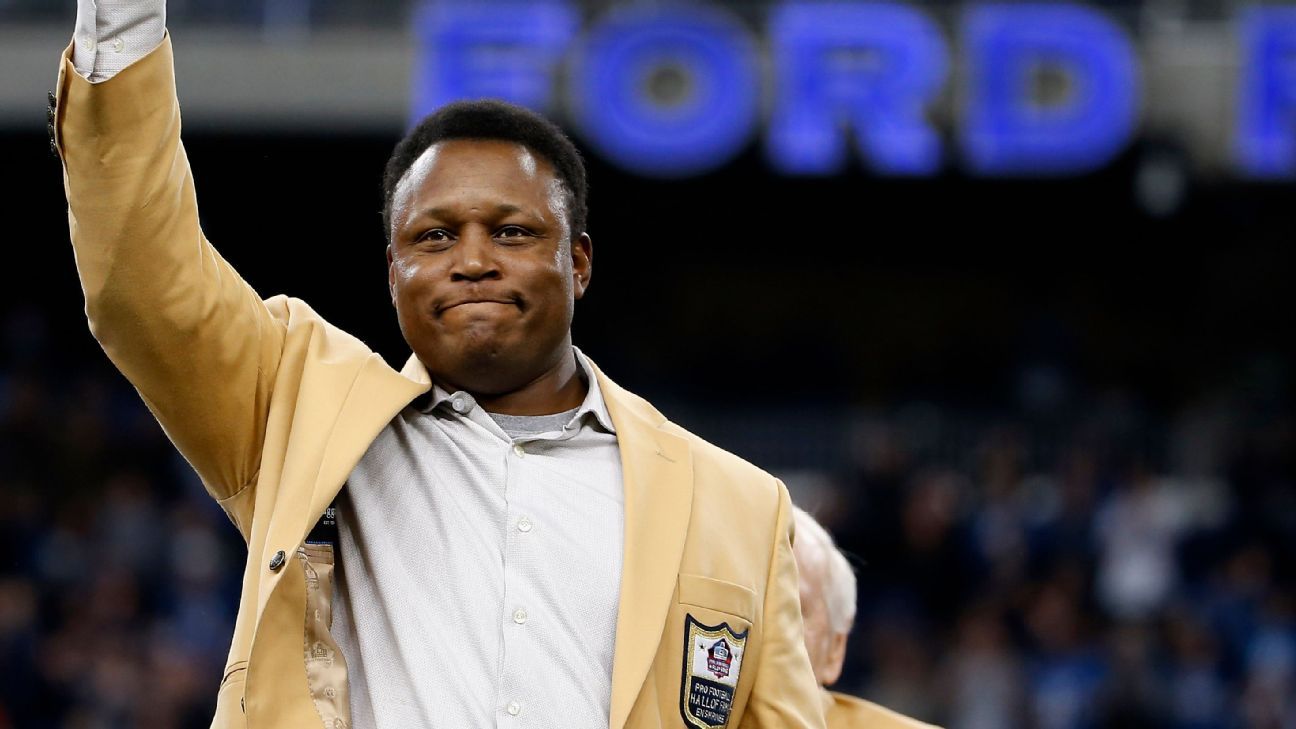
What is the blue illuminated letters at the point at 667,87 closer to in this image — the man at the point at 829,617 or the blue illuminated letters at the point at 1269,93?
the blue illuminated letters at the point at 1269,93

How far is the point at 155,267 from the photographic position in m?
2.33

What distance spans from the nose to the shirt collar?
190mm

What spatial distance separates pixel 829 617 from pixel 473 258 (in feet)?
4.81

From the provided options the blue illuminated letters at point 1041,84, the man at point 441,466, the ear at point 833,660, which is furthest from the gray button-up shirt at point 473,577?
the blue illuminated letters at point 1041,84

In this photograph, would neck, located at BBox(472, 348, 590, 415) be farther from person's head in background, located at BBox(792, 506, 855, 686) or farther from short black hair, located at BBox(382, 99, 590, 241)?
person's head in background, located at BBox(792, 506, 855, 686)

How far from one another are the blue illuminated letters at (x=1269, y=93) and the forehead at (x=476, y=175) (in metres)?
9.93

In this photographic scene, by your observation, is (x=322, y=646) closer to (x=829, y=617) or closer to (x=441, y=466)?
(x=441, y=466)

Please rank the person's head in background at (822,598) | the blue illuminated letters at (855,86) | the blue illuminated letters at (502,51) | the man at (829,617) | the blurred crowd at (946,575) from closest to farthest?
the man at (829,617)
the person's head in background at (822,598)
the blurred crowd at (946,575)
the blue illuminated letters at (502,51)
the blue illuminated letters at (855,86)

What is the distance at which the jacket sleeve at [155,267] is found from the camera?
2.30m

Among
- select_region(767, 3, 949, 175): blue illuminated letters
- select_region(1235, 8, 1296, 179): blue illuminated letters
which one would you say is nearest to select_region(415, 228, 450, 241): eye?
select_region(767, 3, 949, 175): blue illuminated letters

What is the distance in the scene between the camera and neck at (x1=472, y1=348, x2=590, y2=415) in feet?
9.09

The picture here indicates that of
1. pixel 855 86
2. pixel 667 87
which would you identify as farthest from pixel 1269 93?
pixel 667 87

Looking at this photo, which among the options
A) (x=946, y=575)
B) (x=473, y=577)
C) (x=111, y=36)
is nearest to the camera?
(x=111, y=36)

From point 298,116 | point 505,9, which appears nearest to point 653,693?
point 505,9
